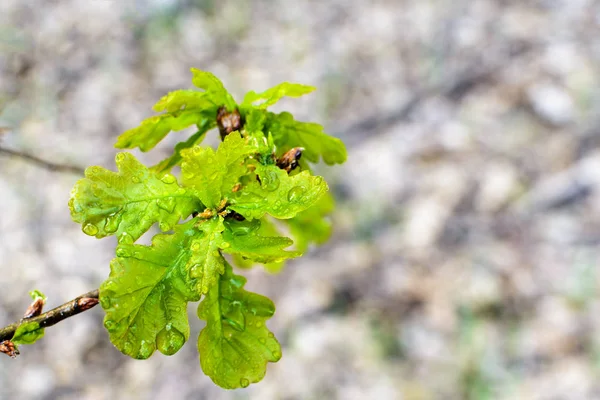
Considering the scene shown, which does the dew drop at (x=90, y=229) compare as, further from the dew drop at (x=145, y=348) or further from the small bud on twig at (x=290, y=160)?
the small bud on twig at (x=290, y=160)

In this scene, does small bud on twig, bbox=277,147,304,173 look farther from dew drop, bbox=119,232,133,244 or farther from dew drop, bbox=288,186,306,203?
dew drop, bbox=119,232,133,244

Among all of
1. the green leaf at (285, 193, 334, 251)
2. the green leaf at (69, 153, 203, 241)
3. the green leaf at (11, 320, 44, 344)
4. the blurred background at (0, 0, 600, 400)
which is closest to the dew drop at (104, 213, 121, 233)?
the green leaf at (69, 153, 203, 241)

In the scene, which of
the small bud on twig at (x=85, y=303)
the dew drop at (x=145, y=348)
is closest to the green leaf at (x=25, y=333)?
the small bud on twig at (x=85, y=303)

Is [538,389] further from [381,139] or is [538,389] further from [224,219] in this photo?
[224,219]

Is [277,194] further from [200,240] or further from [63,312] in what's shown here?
[63,312]

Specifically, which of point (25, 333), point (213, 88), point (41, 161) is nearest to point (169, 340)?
point (25, 333)
